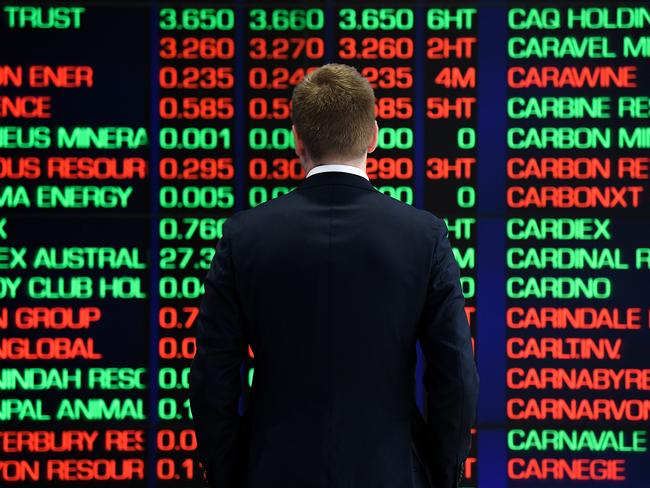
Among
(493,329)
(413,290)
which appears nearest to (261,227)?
(413,290)

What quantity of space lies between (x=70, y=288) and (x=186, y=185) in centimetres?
66

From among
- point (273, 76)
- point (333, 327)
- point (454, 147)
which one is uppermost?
point (273, 76)

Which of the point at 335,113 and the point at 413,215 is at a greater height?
the point at 335,113

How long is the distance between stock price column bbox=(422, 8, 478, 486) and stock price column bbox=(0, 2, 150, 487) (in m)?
1.23

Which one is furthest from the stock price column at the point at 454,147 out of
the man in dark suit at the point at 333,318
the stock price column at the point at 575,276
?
the man in dark suit at the point at 333,318

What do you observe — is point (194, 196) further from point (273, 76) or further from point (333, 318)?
point (333, 318)

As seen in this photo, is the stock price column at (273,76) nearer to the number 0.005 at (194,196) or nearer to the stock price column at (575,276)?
the number 0.005 at (194,196)

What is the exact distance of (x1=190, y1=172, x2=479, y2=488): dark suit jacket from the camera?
4.93 ft

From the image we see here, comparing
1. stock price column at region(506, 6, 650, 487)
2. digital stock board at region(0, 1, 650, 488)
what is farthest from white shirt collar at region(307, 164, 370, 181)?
stock price column at region(506, 6, 650, 487)

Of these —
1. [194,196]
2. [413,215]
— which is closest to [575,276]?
[194,196]

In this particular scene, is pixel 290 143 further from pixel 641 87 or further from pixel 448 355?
pixel 448 355

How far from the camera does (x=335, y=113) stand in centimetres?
154

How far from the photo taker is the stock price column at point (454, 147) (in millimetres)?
3225

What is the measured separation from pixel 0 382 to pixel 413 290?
7.65 feet
